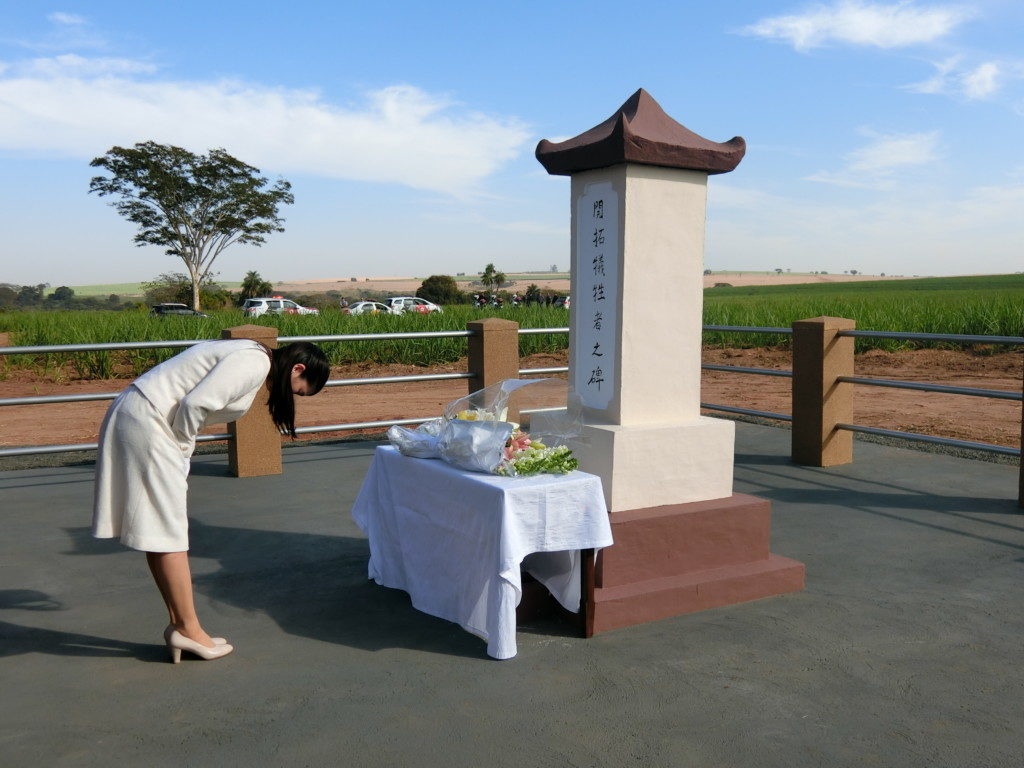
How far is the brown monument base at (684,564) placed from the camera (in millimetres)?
3990

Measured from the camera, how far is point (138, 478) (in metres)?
3.40

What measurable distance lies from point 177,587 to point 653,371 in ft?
7.55

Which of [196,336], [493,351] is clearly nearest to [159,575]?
[493,351]

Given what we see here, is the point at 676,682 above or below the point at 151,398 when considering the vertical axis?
below

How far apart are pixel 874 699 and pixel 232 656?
2418 millimetres

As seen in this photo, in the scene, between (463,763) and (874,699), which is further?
(874,699)

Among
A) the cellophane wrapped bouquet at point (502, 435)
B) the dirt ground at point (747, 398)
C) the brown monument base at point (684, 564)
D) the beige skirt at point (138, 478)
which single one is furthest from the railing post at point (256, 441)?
the brown monument base at point (684, 564)

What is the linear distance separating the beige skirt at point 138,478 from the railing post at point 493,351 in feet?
14.8

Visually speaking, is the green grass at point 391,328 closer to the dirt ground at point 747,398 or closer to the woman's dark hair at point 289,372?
the dirt ground at point 747,398

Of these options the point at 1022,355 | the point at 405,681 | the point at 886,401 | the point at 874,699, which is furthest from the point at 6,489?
the point at 1022,355

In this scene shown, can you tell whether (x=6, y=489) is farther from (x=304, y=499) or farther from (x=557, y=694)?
(x=557, y=694)

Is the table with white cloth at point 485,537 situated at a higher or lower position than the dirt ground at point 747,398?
higher

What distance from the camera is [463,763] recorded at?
9.15 ft

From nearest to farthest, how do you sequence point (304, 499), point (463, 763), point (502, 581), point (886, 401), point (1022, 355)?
point (463, 763) → point (502, 581) → point (304, 499) → point (886, 401) → point (1022, 355)
